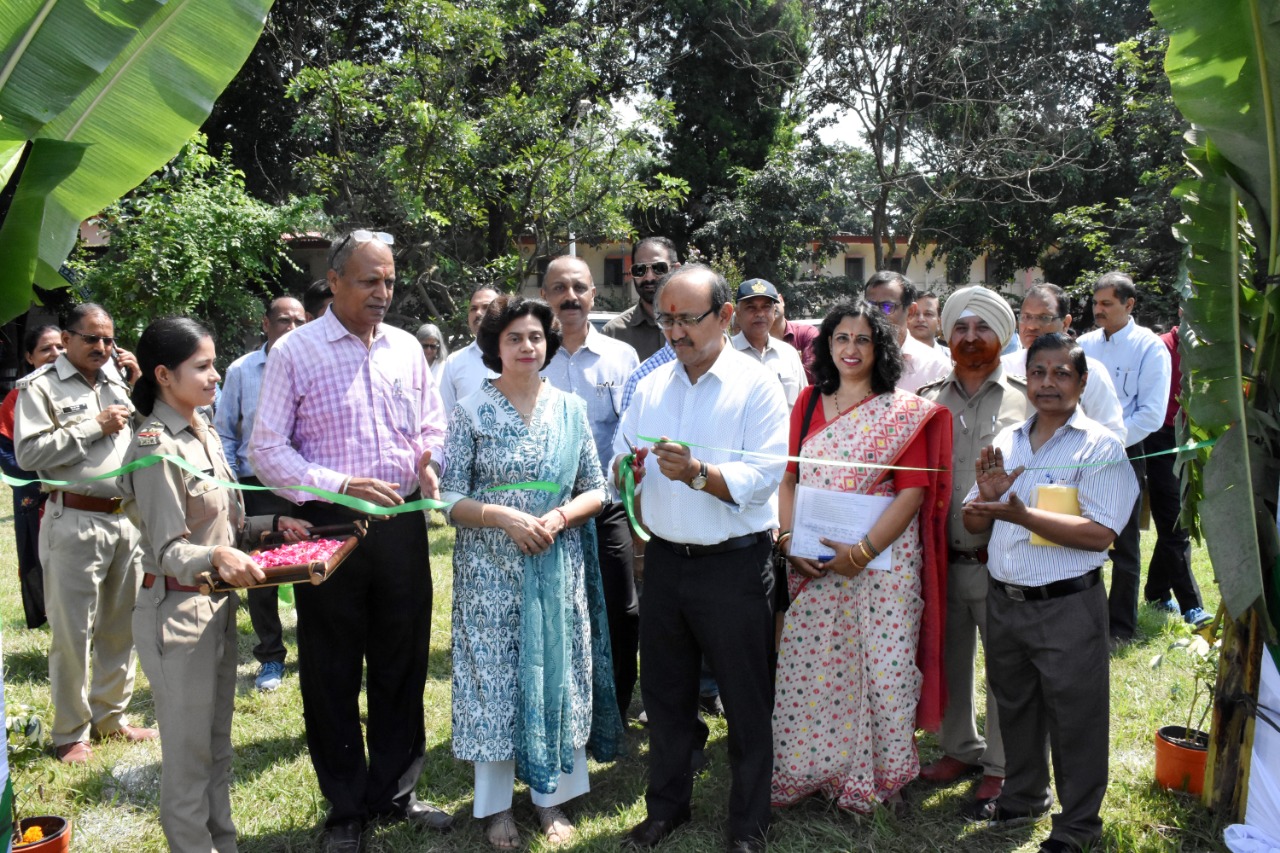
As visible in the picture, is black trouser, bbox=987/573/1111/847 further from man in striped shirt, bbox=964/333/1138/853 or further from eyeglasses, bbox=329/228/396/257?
eyeglasses, bbox=329/228/396/257

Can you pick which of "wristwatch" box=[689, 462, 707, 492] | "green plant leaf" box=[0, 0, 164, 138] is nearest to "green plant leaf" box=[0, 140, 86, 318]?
"green plant leaf" box=[0, 0, 164, 138]

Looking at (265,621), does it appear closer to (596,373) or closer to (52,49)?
(596,373)

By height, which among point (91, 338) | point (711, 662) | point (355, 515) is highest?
point (91, 338)

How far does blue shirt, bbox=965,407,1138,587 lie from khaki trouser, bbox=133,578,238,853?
2.93 m

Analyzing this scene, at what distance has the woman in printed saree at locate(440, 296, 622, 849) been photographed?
3973mm

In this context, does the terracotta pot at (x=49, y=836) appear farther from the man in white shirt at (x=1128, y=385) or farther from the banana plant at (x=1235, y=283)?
the man in white shirt at (x=1128, y=385)

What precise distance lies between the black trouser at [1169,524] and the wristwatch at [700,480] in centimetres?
460

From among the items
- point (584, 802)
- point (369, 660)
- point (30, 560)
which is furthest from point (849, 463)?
point (30, 560)

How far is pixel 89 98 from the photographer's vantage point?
10.6ft

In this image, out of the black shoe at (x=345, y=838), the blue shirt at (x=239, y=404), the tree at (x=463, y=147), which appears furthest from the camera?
the tree at (x=463, y=147)

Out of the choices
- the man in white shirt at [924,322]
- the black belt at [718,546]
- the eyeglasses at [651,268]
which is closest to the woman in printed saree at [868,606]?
the black belt at [718,546]

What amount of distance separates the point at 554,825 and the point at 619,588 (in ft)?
4.03

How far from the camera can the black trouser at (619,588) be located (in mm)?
4914

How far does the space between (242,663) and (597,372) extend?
3.19 meters
